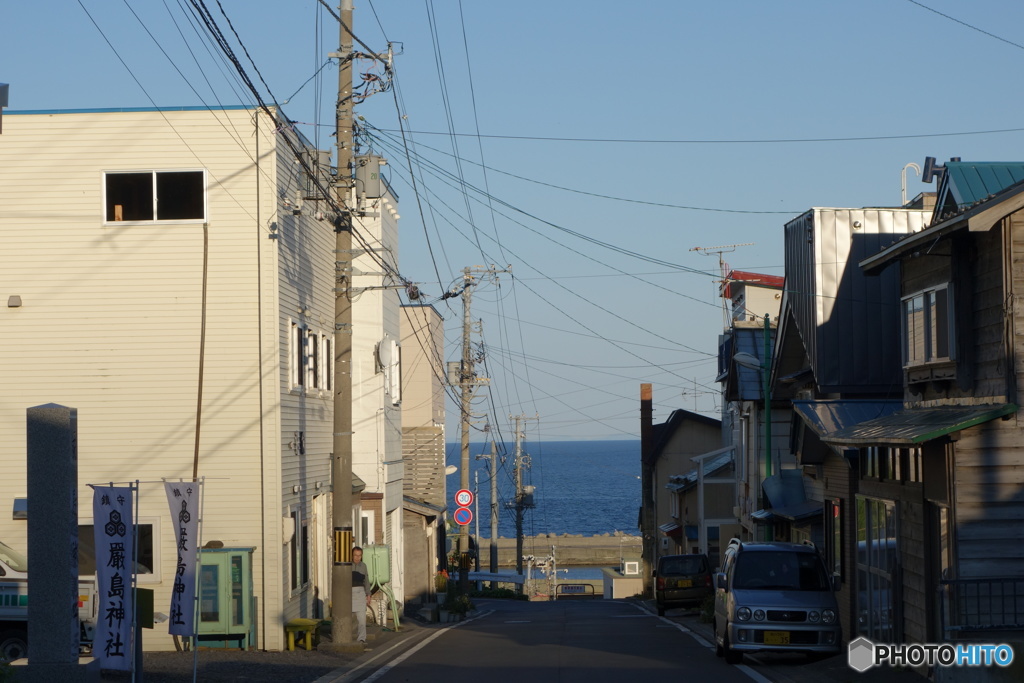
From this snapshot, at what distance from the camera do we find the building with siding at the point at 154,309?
18719mm

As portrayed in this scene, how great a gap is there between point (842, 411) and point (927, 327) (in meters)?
4.42

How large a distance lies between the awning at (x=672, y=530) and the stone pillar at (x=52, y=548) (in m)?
35.5

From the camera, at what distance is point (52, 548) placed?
415 inches

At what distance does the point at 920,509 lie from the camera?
13609 millimetres

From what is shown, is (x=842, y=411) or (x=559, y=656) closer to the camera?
(x=559, y=656)

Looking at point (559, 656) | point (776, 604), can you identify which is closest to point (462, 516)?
point (559, 656)

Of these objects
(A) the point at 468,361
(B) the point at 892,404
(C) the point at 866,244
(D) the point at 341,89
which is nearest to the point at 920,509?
(B) the point at 892,404

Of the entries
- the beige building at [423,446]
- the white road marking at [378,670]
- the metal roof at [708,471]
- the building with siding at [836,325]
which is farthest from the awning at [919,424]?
the metal roof at [708,471]

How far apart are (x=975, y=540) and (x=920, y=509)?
4.29ft

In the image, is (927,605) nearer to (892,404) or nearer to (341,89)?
(892,404)

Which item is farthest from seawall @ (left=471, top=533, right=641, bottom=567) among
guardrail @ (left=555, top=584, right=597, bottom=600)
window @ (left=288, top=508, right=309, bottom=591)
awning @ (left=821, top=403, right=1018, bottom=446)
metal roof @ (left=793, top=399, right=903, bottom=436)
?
awning @ (left=821, top=403, right=1018, bottom=446)

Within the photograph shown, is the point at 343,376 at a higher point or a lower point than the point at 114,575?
higher

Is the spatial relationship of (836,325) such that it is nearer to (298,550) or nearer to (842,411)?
(842,411)

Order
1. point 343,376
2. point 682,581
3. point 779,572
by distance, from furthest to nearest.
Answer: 1. point 682,581
2. point 343,376
3. point 779,572
